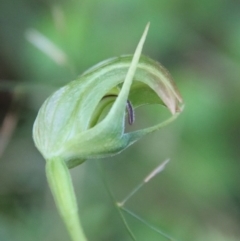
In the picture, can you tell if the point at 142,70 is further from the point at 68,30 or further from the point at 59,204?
the point at 68,30

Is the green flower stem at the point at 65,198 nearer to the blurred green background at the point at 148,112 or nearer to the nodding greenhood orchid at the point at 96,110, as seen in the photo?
the nodding greenhood orchid at the point at 96,110

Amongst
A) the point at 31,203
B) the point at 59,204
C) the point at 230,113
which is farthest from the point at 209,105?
the point at 59,204

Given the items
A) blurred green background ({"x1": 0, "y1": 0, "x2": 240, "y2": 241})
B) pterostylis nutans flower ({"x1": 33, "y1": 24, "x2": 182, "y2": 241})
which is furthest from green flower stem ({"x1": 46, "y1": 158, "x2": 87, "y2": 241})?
blurred green background ({"x1": 0, "y1": 0, "x2": 240, "y2": 241})

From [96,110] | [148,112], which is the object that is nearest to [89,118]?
[96,110]

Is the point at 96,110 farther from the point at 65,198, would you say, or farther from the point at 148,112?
the point at 148,112

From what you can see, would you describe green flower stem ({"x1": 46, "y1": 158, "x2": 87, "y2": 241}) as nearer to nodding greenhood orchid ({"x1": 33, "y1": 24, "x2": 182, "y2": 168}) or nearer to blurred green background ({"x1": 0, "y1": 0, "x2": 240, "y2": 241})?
nodding greenhood orchid ({"x1": 33, "y1": 24, "x2": 182, "y2": 168})

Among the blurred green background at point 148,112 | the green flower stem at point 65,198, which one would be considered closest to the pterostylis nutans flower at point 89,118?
the green flower stem at point 65,198

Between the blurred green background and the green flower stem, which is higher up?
the blurred green background
